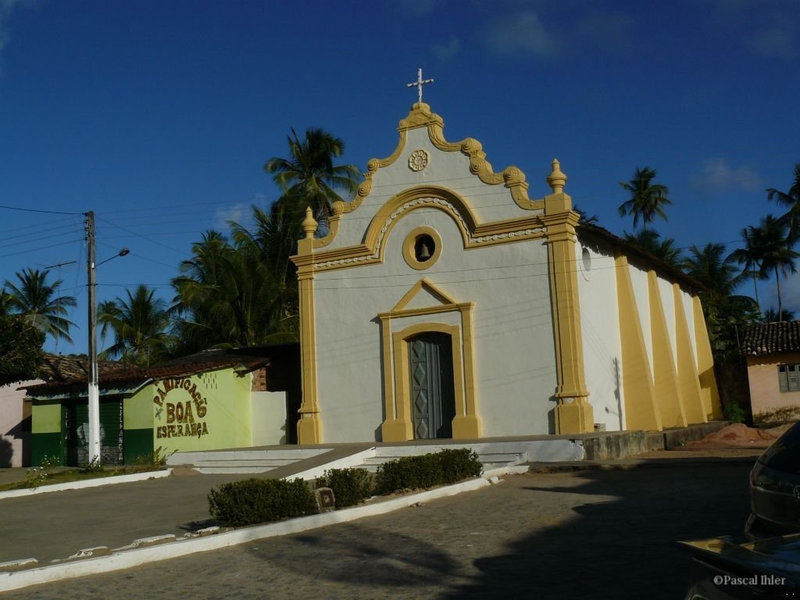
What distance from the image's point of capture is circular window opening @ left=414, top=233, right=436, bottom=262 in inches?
793

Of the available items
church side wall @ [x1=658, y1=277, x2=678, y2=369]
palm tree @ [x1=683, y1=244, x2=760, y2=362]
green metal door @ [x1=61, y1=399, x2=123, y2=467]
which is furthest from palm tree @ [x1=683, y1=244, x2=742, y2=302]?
green metal door @ [x1=61, y1=399, x2=123, y2=467]

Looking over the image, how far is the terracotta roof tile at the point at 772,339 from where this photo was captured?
2552cm

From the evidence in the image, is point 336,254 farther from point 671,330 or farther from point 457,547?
point 457,547

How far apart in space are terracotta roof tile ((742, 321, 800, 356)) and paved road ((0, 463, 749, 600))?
16432 mm

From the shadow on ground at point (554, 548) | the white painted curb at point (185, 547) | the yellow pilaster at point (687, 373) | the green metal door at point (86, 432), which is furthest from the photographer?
the yellow pilaster at point (687, 373)

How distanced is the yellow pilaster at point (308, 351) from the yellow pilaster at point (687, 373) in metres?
10.5

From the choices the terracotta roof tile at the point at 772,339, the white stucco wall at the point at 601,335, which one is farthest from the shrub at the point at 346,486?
the terracotta roof tile at the point at 772,339

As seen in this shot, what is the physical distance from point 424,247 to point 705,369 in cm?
1223

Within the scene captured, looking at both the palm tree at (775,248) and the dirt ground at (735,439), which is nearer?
the dirt ground at (735,439)

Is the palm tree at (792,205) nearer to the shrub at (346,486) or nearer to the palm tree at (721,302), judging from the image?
the palm tree at (721,302)

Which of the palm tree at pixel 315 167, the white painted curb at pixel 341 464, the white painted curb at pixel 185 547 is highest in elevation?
the palm tree at pixel 315 167

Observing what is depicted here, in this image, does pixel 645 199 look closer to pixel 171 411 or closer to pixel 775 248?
pixel 775 248

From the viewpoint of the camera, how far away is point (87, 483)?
664 inches

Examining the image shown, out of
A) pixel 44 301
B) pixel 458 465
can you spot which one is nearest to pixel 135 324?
pixel 44 301
